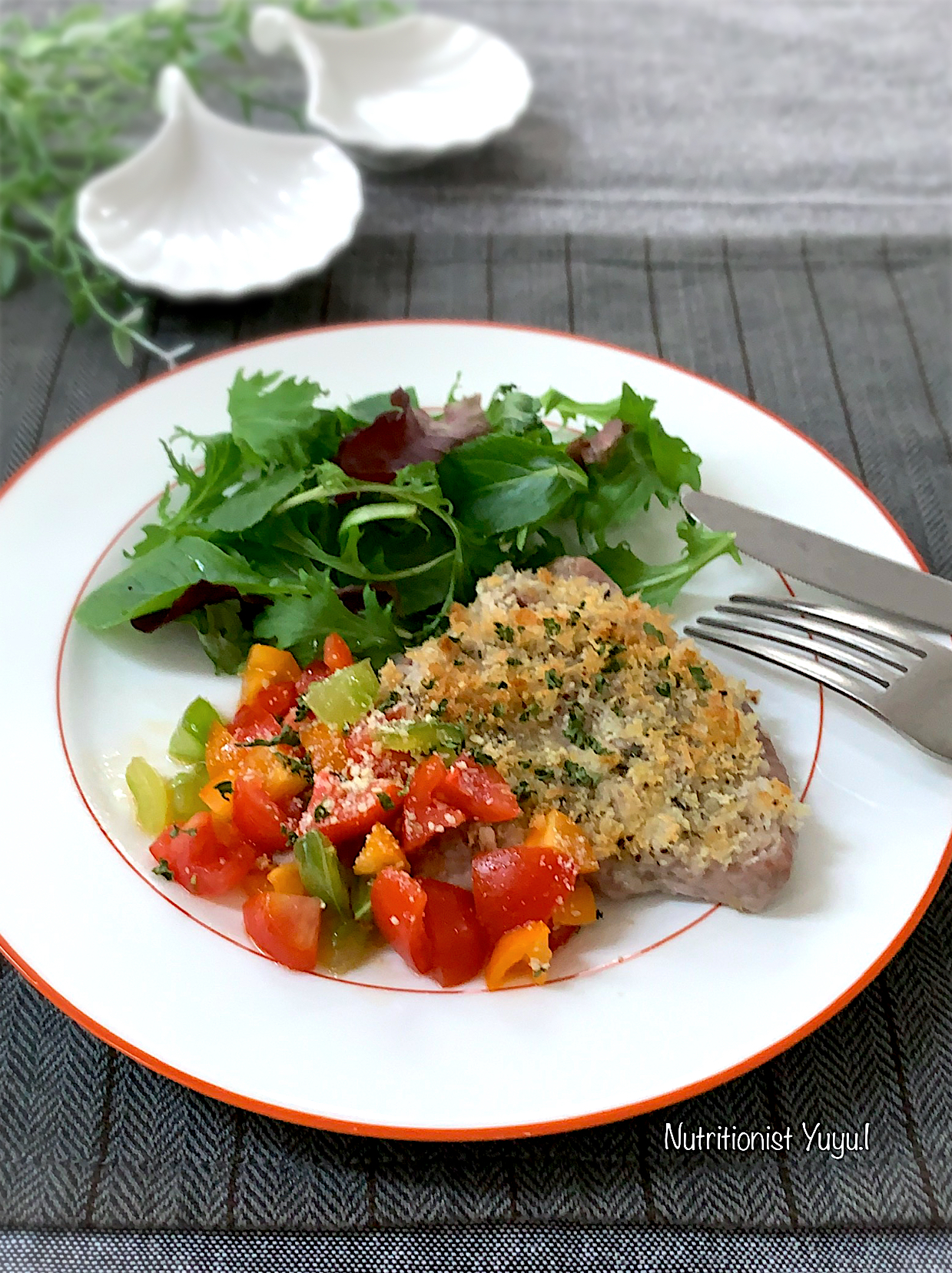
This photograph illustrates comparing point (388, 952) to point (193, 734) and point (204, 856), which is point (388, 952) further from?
point (193, 734)

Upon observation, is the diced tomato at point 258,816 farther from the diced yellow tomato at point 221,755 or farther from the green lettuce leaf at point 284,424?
the green lettuce leaf at point 284,424

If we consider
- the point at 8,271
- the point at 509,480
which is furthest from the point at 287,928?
the point at 8,271

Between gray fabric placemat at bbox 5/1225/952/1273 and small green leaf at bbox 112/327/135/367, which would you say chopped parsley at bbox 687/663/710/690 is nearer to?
gray fabric placemat at bbox 5/1225/952/1273

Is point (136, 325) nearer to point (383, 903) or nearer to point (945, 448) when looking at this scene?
point (383, 903)

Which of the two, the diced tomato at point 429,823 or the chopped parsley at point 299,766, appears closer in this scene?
the diced tomato at point 429,823

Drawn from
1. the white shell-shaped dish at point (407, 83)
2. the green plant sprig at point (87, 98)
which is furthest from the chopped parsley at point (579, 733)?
the white shell-shaped dish at point (407, 83)

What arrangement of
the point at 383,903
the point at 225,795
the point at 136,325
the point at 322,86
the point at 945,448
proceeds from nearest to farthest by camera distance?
1. the point at 383,903
2. the point at 225,795
3. the point at 945,448
4. the point at 136,325
5. the point at 322,86

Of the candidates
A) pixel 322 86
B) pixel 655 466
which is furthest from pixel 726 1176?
pixel 322 86

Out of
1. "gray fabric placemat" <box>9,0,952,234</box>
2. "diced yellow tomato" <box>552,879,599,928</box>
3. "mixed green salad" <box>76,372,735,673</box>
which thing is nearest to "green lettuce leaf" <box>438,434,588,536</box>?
"mixed green salad" <box>76,372,735,673</box>
